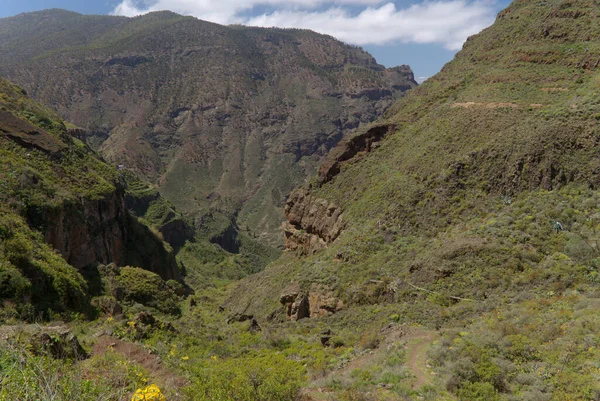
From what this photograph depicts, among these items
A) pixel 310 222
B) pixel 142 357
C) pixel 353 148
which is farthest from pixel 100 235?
pixel 353 148

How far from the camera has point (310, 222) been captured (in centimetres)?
4112

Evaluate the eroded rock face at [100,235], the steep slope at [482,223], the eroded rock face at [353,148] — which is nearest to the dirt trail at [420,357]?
the steep slope at [482,223]

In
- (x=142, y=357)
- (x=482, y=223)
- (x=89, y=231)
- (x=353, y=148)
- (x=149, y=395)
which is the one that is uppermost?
(x=353, y=148)

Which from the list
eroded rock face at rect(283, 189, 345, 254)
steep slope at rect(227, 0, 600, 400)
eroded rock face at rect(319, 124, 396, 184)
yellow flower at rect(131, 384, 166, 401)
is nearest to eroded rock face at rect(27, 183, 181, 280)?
steep slope at rect(227, 0, 600, 400)

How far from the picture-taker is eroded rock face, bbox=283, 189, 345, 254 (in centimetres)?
3725

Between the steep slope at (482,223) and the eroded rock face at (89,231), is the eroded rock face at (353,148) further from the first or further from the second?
the eroded rock face at (89,231)

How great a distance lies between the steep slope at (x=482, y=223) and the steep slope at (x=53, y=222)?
13.9 meters

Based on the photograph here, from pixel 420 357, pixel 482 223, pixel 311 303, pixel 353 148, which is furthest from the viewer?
pixel 353 148

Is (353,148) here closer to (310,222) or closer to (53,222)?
(310,222)

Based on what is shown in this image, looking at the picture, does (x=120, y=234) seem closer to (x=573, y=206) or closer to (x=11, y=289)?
(x=11, y=289)

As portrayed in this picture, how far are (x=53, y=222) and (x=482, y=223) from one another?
29.3 m

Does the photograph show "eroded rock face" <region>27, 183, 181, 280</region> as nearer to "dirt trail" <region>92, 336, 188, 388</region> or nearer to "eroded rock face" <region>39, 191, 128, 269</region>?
"eroded rock face" <region>39, 191, 128, 269</region>

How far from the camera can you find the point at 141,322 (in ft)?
57.9

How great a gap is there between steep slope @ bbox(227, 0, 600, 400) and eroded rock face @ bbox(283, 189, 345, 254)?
0.71 feet
